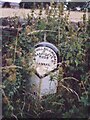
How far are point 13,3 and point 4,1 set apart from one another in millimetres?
86

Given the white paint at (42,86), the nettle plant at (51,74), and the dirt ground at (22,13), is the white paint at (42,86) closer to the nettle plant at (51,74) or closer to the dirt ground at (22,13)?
the nettle plant at (51,74)

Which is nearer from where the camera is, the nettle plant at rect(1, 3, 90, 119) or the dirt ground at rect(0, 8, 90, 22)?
the nettle plant at rect(1, 3, 90, 119)

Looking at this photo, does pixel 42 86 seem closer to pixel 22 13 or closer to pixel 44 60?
pixel 44 60

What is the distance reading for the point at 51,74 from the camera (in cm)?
344

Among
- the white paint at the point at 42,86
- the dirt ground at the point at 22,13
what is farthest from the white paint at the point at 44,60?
the dirt ground at the point at 22,13

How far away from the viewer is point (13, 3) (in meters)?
3.65

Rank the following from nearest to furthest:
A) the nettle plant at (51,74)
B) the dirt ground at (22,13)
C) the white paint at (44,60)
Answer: the nettle plant at (51,74), the white paint at (44,60), the dirt ground at (22,13)

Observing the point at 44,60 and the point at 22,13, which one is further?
the point at 22,13

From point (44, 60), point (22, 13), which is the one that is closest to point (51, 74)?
point (44, 60)

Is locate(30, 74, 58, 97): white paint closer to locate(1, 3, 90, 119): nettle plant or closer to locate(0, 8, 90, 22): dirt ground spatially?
locate(1, 3, 90, 119): nettle plant

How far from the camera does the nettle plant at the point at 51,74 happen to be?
11.0ft

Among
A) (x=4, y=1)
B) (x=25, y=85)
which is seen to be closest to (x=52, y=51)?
(x=25, y=85)

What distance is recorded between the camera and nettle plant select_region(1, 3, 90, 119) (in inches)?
132

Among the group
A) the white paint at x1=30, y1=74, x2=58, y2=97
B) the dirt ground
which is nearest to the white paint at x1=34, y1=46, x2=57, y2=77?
the white paint at x1=30, y1=74, x2=58, y2=97
